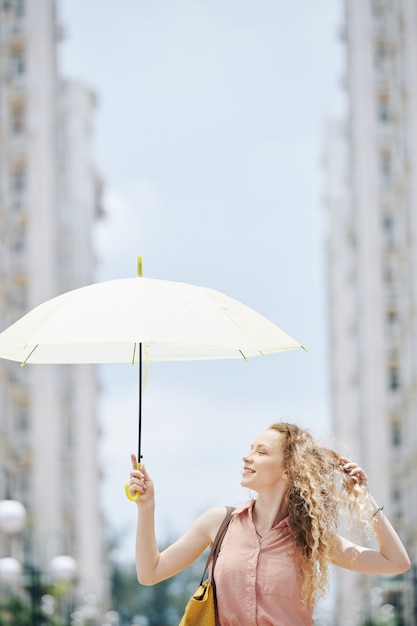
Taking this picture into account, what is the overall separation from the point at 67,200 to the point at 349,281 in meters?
14.1

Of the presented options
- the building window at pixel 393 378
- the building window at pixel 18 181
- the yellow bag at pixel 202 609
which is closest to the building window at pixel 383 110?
the building window at pixel 393 378

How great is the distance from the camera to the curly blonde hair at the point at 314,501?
14.6 ft

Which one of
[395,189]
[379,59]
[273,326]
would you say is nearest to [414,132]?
[395,189]

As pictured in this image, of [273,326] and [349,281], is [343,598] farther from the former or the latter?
[273,326]

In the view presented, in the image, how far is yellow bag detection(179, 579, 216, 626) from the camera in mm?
4383

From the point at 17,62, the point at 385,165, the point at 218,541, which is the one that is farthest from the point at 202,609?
the point at 385,165

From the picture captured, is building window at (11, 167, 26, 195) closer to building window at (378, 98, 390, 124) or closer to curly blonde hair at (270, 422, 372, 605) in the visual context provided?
building window at (378, 98, 390, 124)

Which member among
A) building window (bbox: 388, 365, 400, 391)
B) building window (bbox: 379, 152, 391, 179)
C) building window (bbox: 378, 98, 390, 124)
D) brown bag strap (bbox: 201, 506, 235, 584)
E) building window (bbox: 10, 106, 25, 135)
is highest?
building window (bbox: 378, 98, 390, 124)

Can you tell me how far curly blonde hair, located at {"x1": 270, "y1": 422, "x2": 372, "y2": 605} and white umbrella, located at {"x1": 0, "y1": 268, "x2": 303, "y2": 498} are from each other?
1.43 ft

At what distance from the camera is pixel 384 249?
56.9m

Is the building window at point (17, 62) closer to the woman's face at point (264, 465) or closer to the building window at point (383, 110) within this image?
the building window at point (383, 110)

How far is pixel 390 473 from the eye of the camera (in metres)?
54.8

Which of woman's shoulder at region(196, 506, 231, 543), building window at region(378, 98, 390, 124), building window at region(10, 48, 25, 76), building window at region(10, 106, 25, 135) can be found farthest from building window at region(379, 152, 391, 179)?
woman's shoulder at region(196, 506, 231, 543)

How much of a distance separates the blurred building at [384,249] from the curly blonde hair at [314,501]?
146ft
